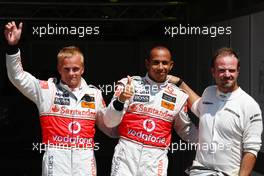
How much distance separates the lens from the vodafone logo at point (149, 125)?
144 inches

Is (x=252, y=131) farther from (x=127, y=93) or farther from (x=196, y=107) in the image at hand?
(x=127, y=93)

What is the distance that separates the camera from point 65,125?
3.57m

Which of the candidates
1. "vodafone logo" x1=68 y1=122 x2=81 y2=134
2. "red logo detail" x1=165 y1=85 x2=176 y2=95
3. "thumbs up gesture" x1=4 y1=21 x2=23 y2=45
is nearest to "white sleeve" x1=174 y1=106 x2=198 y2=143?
"red logo detail" x1=165 y1=85 x2=176 y2=95

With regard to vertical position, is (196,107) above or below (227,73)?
below

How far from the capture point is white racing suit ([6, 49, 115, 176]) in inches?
140

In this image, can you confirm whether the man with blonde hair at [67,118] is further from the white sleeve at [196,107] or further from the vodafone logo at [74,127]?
the white sleeve at [196,107]

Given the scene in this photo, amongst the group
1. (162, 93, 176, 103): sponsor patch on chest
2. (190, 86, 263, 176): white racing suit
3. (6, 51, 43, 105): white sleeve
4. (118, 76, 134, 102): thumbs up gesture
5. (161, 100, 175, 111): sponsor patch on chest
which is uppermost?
(6, 51, 43, 105): white sleeve

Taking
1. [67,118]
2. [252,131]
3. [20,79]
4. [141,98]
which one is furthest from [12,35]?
[252,131]

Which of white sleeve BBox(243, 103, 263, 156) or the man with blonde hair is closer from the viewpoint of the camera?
white sleeve BBox(243, 103, 263, 156)

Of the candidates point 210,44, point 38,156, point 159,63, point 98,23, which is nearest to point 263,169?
point 210,44

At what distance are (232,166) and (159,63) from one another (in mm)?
778

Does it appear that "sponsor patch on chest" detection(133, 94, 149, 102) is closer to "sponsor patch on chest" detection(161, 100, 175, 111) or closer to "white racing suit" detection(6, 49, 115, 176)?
"sponsor patch on chest" detection(161, 100, 175, 111)

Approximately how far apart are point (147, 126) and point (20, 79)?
2.75 feet

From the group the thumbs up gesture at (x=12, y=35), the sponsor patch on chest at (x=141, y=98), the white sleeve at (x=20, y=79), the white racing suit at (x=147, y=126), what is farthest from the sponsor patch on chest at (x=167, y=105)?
the thumbs up gesture at (x=12, y=35)
